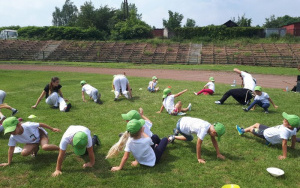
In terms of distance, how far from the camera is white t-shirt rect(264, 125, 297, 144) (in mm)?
5762

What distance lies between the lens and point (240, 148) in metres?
6.34

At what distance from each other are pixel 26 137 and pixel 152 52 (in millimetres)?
34204

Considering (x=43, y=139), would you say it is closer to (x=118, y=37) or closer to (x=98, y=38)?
(x=118, y=37)

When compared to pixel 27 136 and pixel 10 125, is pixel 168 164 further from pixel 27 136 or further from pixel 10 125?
pixel 10 125

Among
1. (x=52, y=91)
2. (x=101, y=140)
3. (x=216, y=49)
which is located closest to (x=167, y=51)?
(x=216, y=49)

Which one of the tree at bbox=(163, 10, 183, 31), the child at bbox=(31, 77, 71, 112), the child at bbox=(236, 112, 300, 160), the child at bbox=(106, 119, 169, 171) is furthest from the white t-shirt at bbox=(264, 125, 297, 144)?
the tree at bbox=(163, 10, 183, 31)

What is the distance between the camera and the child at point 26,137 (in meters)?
5.27

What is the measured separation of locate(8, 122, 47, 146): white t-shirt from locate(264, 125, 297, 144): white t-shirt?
19.1 ft

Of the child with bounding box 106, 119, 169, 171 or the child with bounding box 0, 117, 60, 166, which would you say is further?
the child with bounding box 0, 117, 60, 166

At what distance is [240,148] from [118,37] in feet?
141

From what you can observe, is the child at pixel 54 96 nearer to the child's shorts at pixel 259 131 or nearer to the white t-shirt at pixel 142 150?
the white t-shirt at pixel 142 150

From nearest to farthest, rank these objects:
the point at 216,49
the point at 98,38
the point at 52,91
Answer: the point at 52,91, the point at 216,49, the point at 98,38

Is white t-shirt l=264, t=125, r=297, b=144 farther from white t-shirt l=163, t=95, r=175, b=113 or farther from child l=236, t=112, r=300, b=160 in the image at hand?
white t-shirt l=163, t=95, r=175, b=113

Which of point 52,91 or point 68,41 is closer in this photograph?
point 52,91
